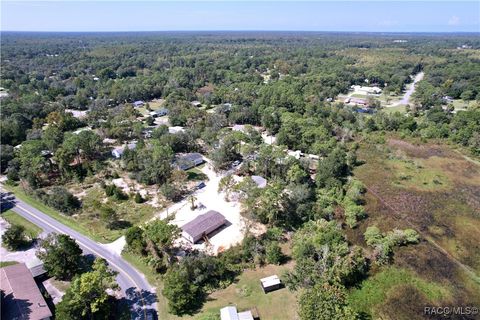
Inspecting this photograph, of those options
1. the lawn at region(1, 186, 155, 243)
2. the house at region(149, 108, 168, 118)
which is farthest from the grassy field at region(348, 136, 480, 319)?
the house at region(149, 108, 168, 118)

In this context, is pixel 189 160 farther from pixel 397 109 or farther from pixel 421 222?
pixel 397 109

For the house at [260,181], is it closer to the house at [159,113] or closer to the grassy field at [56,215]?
the grassy field at [56,215]

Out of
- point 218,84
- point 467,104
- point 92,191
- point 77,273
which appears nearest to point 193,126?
point 92,191

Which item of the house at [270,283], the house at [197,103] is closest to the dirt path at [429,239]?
→ the house at [270,283]

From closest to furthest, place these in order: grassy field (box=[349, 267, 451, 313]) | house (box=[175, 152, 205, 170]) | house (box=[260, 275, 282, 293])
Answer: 1. grassy field (box=[349, 267, 451, 313])
2. house (box=[260, 275, 282, 293])
3. house (box=[175, 152, 205, 170])

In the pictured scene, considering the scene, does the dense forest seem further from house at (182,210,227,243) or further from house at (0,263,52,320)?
house at (0,263,52,320)
